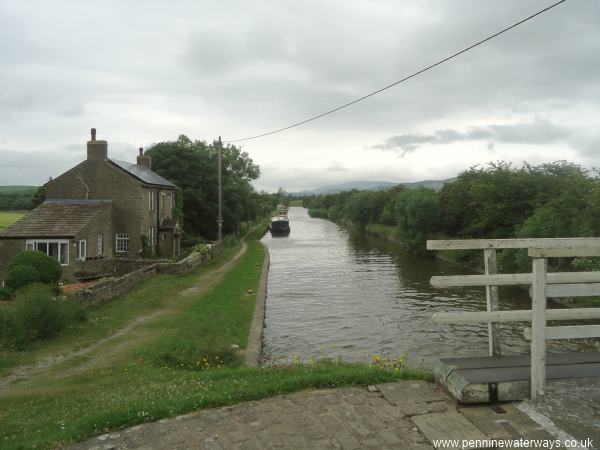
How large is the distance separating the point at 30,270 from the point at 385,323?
46.4 ft

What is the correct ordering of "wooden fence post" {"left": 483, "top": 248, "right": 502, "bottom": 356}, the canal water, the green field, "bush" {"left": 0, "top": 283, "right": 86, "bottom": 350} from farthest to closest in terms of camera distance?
the green field < "bush" {"left": 0, "top": 283, "right": 86, "bottom": 350} < "wooden fence post" {"left": 483, "top": 248, "right": 502, "bottom": 356} < the canal water

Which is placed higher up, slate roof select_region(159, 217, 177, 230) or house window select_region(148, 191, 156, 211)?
house window select_region(148, 191, 156, 211)

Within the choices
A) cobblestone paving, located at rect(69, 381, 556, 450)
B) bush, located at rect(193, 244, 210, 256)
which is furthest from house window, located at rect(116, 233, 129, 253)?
cobblestone paving, located at rect(69, 381, 556, 450)

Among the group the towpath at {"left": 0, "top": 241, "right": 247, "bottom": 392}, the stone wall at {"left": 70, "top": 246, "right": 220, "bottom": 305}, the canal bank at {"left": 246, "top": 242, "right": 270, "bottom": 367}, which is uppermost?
the stone wall at {"left": 70, "top": 246, "right": 220, "bottom": 305}

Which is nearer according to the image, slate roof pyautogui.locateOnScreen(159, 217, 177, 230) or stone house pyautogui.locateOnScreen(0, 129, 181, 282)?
stone house pyautogui.locateOnScreen(0, 129, 181, 282)

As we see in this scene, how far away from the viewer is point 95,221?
26.9 metres

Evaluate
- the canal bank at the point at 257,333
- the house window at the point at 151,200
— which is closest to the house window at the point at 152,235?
the house window at the point at 151,200

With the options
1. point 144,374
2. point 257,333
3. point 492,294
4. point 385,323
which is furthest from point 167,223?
point 492,294

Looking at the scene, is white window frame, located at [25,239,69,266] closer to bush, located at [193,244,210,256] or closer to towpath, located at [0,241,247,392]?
bush, located at [193,244,210,256]

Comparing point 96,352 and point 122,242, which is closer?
point 96,352

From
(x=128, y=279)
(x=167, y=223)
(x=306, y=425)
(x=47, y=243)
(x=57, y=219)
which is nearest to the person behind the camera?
(x=306, y=425)

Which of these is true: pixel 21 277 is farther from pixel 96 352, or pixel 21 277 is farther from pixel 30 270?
pixel 96 352

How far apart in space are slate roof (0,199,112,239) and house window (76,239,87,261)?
824 millimetres

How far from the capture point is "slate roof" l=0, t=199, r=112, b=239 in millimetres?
24625
